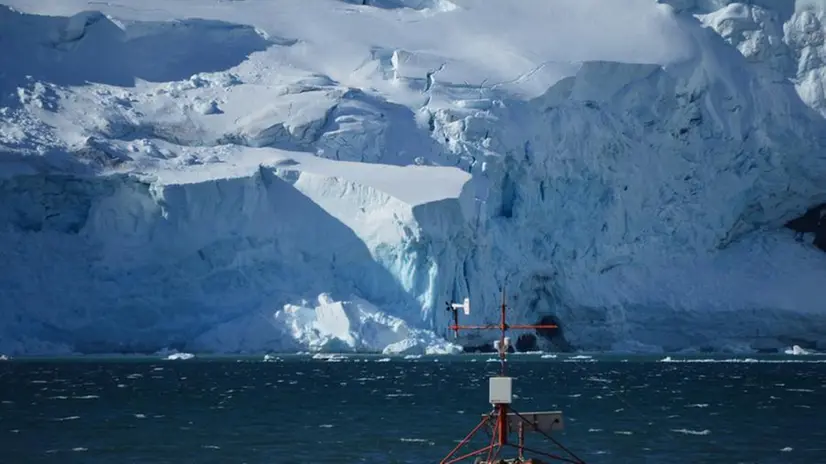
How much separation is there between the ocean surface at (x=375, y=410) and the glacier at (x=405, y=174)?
2591mm

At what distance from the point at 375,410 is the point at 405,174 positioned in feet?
70.0

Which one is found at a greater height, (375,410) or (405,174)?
(405,174)

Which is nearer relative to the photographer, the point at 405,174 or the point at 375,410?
the point at 375,410

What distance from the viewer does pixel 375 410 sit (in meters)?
29.4

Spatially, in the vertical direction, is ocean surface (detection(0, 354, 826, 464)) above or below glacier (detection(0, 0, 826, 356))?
below

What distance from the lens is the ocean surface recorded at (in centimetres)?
2203

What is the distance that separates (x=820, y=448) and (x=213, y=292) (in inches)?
1107

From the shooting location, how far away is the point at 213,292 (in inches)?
1828

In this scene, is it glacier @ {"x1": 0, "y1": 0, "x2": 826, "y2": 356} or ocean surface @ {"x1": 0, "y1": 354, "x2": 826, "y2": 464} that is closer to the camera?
ocean surface @ {"x1": 0, "y1": 354, "x2": 826, "y2": 464}

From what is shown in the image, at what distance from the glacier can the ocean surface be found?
8.50 feet

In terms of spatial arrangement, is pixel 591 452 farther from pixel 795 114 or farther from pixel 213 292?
pixel 795 114

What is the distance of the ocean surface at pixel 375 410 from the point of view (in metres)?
22.0

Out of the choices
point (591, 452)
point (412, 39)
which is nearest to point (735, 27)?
point (412, 39)

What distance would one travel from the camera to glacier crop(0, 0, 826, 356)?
4638cm
